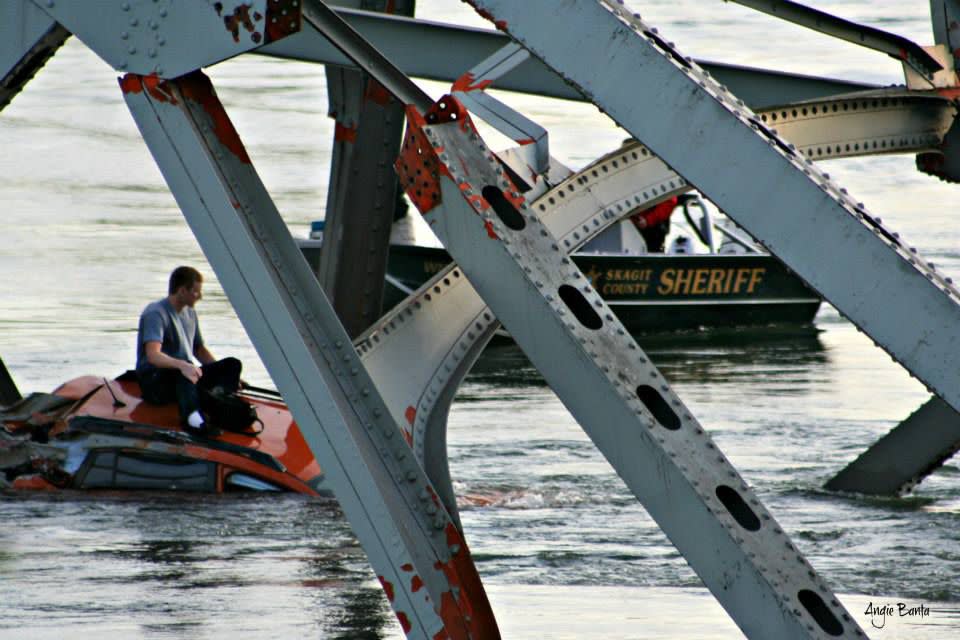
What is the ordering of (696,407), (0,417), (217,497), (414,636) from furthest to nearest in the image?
(696,407) < (0,417) < (217,497) < (414,636)

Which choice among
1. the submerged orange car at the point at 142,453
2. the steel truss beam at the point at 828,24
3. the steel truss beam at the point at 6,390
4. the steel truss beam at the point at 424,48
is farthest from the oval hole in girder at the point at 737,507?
the steel truss beam at the point at 6,390

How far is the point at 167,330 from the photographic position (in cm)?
1327

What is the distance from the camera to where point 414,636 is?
5887mm

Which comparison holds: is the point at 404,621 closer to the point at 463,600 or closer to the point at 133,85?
the point at 463,600

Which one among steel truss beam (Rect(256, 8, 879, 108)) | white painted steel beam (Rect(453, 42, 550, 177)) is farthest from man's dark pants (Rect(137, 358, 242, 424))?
white painted steel beam (Rect(453, 42, 550, 177))

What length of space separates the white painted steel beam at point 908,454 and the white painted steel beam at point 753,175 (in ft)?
22.0

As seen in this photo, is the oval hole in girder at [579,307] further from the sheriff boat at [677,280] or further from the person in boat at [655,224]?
the person in boat at [655,224]

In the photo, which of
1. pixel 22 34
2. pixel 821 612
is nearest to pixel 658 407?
pixel 821 612

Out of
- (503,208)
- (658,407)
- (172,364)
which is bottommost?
(172,364)

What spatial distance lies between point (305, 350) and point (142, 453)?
7.27 metres

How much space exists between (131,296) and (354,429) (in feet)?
59.8

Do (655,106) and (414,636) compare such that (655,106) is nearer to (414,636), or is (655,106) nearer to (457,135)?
(457,135)

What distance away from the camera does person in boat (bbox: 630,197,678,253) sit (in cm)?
2255

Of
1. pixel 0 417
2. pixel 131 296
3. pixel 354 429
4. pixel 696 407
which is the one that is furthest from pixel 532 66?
pixel 131 296
